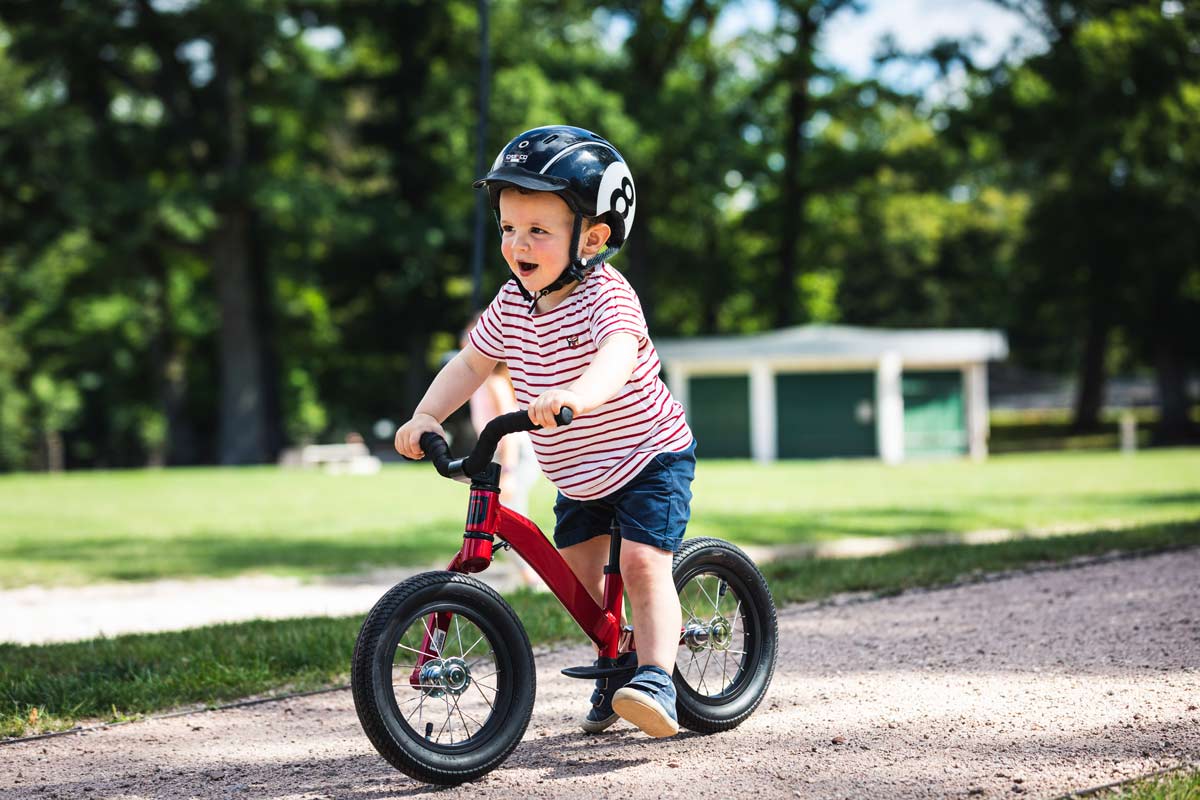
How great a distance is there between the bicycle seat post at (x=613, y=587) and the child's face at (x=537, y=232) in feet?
2.61

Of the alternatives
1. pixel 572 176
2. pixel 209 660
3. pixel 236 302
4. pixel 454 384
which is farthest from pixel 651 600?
pixel 236 302

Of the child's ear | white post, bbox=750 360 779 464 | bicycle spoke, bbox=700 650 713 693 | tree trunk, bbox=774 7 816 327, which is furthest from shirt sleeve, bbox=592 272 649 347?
tree trunk, bbox=774 7 816 327

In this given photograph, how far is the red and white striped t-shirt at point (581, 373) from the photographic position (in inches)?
150

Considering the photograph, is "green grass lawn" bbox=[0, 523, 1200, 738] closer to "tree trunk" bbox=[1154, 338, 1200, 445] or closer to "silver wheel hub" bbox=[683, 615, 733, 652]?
"silver wheel hub" bbox=[683, 615, 733, 652]

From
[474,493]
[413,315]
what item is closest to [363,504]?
[474,493]

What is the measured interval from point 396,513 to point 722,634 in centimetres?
1180

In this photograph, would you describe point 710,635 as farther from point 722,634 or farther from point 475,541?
point 475,541

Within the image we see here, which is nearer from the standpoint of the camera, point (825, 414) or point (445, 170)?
point (445, 170)

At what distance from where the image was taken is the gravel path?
3504 mm

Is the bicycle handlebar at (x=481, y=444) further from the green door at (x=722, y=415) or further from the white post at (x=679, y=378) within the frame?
the white post at (x=679, y=378)

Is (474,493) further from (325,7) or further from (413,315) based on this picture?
(413,315)

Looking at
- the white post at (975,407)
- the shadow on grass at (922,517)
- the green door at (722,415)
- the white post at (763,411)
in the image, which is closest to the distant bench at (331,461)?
the green door at (722,415)

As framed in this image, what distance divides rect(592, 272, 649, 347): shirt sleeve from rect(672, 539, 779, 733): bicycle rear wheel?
0.82m

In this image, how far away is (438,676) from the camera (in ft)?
11.8
